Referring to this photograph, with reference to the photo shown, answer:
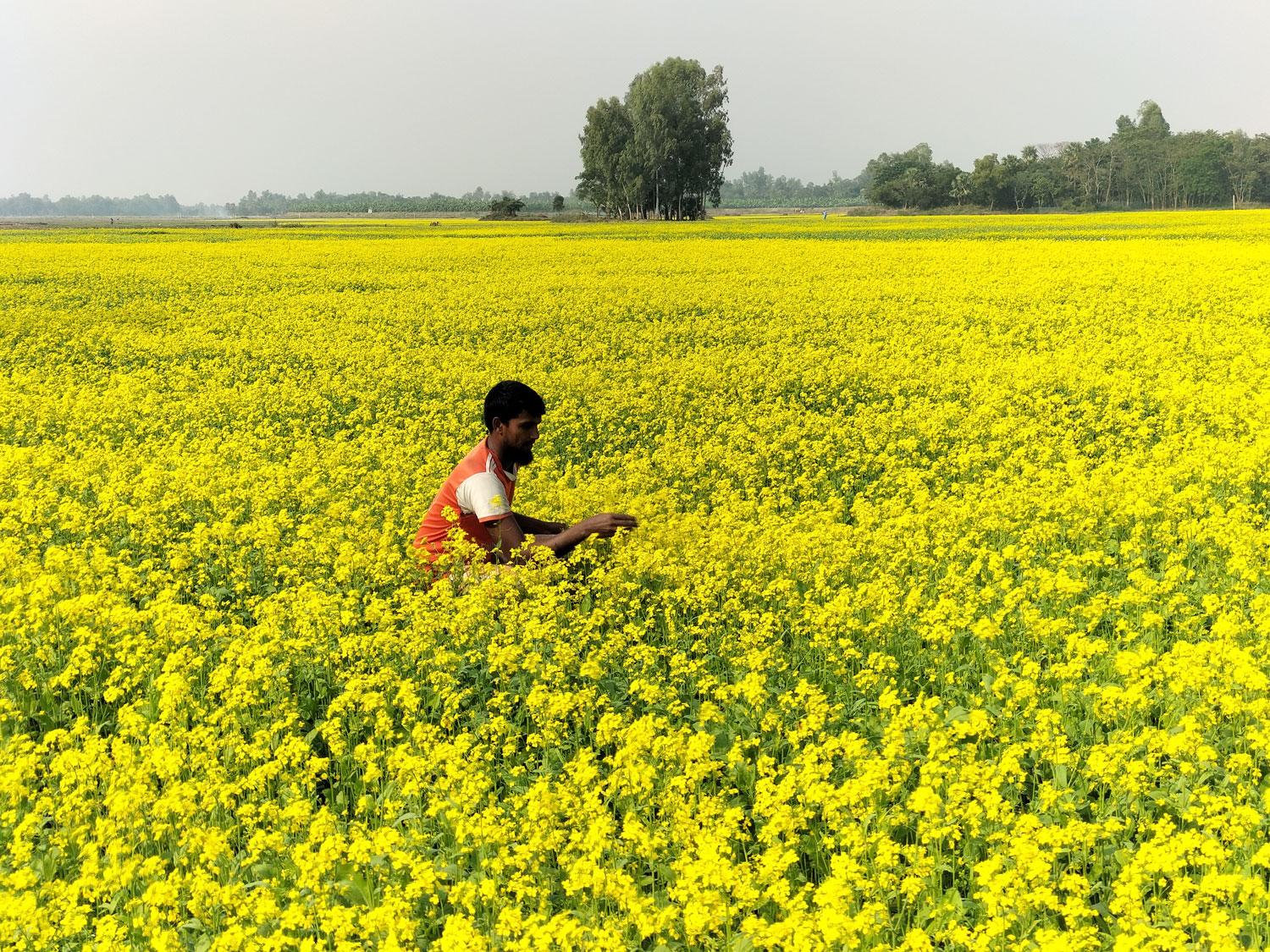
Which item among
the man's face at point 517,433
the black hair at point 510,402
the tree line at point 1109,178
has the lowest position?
the man's face at point 517,433

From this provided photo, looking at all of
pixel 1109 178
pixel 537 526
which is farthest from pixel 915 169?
pixel 537 526

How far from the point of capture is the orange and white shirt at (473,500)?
21.5 ft

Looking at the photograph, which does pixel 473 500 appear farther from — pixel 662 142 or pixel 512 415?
pixel 662 142

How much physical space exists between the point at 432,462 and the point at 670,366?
5.71m

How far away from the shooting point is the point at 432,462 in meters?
9.52

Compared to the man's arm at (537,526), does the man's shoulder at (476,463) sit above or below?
above

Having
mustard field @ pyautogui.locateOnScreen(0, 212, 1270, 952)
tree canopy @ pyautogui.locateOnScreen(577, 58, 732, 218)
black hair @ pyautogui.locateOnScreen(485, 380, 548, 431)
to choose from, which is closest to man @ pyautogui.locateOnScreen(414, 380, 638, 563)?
black hair @ pyautogui.locateOnScreen(485, 380, 548, 431)

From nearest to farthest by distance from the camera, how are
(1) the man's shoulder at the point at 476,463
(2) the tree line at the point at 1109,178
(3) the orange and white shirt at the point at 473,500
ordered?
(3) the orange and white shirt at the point at 473,500 < (1) the man's shoulder at the point at 476,463 < (2) the tree line at the point at 1109,178

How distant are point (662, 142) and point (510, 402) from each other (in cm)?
9253

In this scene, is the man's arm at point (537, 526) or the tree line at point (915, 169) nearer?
the man's arm at point (537, 526)

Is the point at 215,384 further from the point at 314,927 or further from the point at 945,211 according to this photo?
the point at 945,211

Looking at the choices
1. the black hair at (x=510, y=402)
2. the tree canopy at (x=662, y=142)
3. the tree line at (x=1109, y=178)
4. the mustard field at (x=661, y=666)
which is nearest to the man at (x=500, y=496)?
the black hair at (x=510, y=402)

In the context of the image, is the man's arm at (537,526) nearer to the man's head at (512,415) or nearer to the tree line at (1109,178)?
the man's head at (512,415)

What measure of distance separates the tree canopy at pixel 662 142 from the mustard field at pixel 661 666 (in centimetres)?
8497
